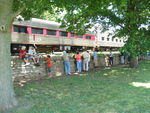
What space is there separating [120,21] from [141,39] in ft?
10.0

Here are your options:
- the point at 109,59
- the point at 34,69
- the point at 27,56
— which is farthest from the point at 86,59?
the point at 27,56

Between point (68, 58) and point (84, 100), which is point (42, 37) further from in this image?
point (84, 100)

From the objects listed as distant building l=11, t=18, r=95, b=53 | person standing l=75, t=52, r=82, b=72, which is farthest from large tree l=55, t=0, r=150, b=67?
person standing l=75, t=52, r=82, b=72

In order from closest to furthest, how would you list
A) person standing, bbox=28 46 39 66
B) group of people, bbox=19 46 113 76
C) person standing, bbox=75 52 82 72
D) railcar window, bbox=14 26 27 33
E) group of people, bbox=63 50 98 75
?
1. group of people, bbox=19 46 113 76
2. person standing, bbox=28 46 39 66
3. group of people, bbox=63 50 98 75
4. person standing, bbox=75 52 82 72
5. railcar window, bbox=14 26 27 33

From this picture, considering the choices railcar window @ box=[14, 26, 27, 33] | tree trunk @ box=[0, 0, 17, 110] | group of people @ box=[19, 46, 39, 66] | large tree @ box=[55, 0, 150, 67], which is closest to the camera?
tree trunk @ box=[0, 0, 17, 110]

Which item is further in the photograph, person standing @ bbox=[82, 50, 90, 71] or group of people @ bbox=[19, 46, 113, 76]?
person standing @ bbox=[82, 50, 90, 71]

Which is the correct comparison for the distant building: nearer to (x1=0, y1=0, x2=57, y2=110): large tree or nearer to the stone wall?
the stone wall

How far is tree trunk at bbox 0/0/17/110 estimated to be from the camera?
434cm

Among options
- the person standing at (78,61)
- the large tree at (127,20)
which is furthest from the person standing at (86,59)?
the large tree at (127,20)

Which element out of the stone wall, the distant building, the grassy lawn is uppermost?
the distant building

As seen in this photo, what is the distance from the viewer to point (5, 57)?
14.5ft

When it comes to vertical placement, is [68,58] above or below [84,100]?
above

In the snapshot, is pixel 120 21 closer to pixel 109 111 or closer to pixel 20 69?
pixel 20 69

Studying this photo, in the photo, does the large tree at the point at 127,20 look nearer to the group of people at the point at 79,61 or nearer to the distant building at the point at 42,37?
the distant building at the point at 42,37
